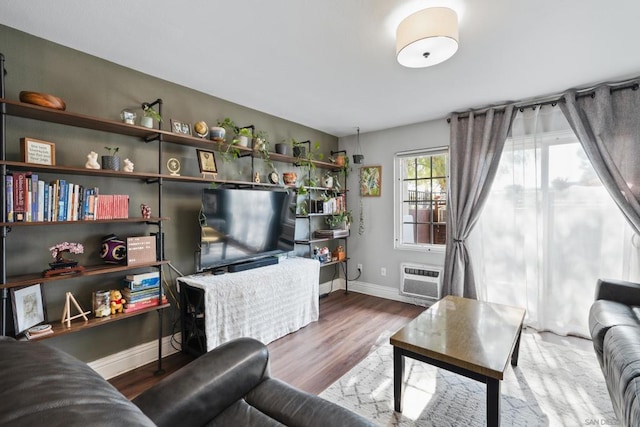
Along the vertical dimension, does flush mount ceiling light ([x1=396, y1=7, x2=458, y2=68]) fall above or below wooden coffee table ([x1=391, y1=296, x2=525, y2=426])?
above

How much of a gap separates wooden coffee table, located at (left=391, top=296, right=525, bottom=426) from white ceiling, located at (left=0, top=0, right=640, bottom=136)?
192 cm

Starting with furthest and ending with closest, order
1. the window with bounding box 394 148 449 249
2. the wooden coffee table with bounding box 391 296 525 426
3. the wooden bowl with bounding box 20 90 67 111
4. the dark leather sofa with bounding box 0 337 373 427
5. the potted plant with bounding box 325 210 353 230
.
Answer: the potted plant with bounding box 325 210 353 230
the window with bounding box 394 148 449 249
the wooden bowl with bounding box 20 90 67 111
the wooden coffee table with bounding box 391 296 525 426
the dark leather sofa with bounding box 0 337 373 427

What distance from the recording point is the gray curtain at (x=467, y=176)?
309cm

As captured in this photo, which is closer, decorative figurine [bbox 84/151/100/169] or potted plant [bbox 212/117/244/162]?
decorative figurine [bbox 84/151/100/169]

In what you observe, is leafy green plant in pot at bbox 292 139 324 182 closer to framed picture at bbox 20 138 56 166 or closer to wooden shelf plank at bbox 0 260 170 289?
wooden shelf plank at bbox 0 260 170 289

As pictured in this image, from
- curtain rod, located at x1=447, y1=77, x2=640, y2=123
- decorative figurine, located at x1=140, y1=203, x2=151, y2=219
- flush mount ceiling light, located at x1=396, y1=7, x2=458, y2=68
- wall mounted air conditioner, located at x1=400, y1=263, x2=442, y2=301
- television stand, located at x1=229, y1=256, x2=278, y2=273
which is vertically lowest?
wall mounted air conditioner, located at x1=400, y1=263, x2=442, y2=301

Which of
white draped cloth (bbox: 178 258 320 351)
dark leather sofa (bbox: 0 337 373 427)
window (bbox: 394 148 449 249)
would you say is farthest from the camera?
window (bbox: 394 148 449 249)

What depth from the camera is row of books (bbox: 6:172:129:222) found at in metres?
1.61

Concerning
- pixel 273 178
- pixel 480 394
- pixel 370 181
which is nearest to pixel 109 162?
pixel 273 178

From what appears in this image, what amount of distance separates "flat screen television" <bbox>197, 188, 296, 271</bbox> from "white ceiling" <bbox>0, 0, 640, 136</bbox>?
1.03m

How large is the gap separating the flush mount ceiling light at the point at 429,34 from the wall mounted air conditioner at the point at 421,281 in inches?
103

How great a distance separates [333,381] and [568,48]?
2926 millimetres

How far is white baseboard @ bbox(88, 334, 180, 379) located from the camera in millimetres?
2100

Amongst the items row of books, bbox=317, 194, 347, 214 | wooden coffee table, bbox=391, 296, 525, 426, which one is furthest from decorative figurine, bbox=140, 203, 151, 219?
row of books, bbox=317, 194, 347, 214
